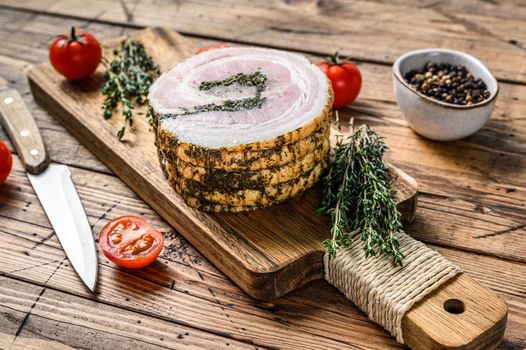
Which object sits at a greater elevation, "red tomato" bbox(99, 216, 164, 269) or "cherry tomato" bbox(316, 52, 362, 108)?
"cherry tomato" bbox(316, 52, 362, 108)

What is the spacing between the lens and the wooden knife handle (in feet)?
9.82

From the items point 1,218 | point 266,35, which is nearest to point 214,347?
point 1,218

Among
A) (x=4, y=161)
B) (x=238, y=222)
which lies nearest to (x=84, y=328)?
(x=238, y=222)

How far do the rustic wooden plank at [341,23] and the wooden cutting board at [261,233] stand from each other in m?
1.05

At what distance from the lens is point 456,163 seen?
10.1 feet

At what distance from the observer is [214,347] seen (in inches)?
92.3

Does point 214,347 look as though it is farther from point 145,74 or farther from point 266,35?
point 266,35

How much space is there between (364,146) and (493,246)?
1.95 feet

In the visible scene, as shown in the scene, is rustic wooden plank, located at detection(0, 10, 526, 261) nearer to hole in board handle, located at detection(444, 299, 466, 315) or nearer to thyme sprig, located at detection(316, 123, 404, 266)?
thyme sprig, located at detection(316, 123, 404, 266)

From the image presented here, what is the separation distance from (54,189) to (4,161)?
0.25 metres

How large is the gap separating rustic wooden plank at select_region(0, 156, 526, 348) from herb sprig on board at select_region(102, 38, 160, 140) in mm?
566

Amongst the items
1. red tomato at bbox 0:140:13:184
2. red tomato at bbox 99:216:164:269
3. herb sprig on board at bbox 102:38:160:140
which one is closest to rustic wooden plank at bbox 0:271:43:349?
red tomato at bbox 99:216:164:269

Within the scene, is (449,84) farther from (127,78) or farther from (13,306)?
(13,306)

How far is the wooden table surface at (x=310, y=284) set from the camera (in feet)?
7.88
